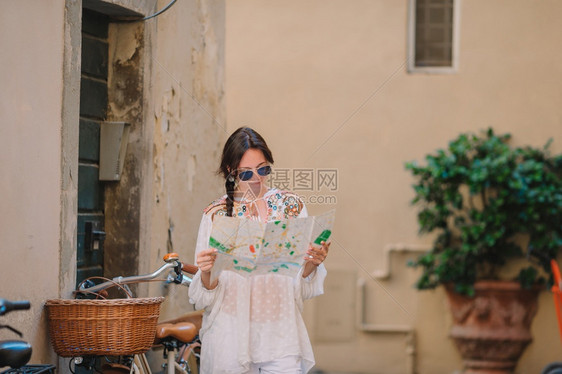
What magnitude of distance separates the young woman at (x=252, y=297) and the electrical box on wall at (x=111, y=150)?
1597 mm

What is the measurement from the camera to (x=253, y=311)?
351cm

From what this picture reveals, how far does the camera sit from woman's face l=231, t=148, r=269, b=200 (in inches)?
137

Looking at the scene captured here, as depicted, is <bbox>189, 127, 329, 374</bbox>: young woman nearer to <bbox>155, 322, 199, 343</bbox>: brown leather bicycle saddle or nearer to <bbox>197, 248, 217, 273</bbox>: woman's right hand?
<bbox>197, 248, 217, 273</bbox>: woman's right hand

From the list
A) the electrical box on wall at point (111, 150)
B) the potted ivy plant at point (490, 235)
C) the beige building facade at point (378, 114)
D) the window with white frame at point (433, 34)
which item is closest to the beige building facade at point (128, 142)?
the electrical box on wall at point (111, 150)

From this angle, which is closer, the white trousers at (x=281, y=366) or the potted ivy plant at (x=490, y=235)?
the white trousers at (x=281, y=366)

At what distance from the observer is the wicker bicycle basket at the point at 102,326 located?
147 inches

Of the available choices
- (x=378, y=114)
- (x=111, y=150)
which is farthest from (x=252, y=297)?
(x=378, y=114)

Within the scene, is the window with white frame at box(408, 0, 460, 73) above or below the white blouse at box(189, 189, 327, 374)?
above

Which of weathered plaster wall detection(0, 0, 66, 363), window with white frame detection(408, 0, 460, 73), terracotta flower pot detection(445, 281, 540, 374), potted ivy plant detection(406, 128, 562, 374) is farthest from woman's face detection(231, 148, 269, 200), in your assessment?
window with white frame detection(408, 0, 460, 73)

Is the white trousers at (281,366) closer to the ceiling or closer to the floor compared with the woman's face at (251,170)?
closer to the floor

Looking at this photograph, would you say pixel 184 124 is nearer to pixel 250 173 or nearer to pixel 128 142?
pixel 128 142

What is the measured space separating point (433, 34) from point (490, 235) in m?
2.10

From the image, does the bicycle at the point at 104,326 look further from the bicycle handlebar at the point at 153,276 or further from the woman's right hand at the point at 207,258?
the woman's right hand at the point at 207,258

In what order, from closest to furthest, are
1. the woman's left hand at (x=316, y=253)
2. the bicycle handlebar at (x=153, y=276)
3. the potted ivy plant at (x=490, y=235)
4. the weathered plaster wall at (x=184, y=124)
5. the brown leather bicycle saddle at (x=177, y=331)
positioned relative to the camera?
the woman's left hand at (x=316, y=253)
the bicycle handlebar at (x=153, y=276)
the brown leather bicycle saddle at (x=177, y=331)
the weathered plaster wall at (x=184, y=124)
the potted ivy plant at (x=490, y=235)
